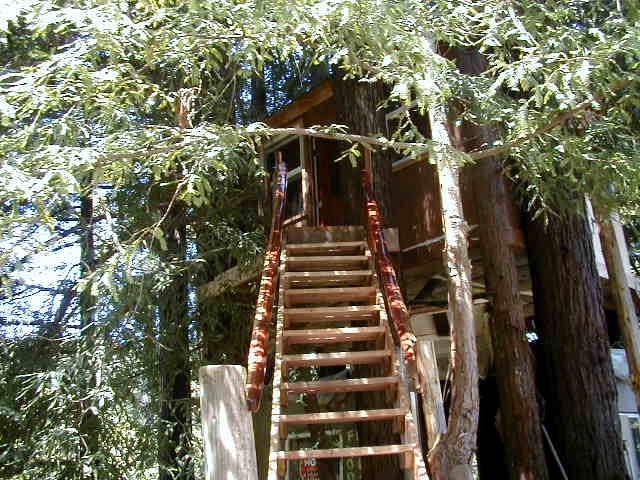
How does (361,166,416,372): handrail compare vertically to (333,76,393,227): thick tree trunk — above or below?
below

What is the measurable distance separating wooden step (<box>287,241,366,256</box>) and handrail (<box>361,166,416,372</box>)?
0.21 metres

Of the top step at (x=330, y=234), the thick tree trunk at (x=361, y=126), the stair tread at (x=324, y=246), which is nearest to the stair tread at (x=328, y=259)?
the stair tread at (x=324, y=246)

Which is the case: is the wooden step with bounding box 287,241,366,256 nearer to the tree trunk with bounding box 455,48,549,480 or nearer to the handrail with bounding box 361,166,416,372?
the handrail with bounding box 361,166,416,372

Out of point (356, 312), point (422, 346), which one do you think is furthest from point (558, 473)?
point (422, 346)

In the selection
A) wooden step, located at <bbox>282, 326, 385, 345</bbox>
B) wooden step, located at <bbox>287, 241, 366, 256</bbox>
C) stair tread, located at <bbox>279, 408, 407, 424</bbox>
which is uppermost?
wooden step, located at <bbox>287, 241, 366, 256</bbox>

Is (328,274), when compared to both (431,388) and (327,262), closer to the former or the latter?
(327,262)

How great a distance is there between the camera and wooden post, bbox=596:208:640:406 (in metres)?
7.27

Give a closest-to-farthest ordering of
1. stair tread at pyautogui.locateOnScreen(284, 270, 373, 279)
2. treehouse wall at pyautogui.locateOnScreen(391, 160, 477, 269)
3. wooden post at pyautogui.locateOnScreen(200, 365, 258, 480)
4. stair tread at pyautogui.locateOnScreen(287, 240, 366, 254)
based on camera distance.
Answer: wooden post at pyautogui.locateOnScreen(200, 365, 258, 480), stair tread at pyautogui.locateOnScreen(284, 270, 373, 279), stair tread at pyautogui.locateOnScreen(287, 240, 366, 254), treehouse wall at pyautogui.locateOnScreen(391, 160, 477, 269)

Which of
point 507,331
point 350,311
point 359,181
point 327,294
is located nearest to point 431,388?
point 350,311

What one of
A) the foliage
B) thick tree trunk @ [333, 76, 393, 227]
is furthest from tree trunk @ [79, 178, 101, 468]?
thick tree trunk @ [333, 76, 393, 227]

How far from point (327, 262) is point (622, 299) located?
3.37 metres

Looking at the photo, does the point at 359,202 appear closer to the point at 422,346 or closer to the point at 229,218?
the point at 229,218

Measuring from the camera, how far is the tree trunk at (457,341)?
5293mm

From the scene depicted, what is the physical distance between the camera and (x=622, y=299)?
7594 mm
